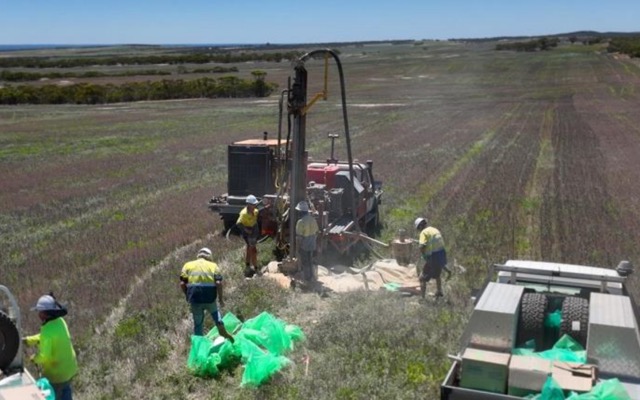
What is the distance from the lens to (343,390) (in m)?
8.85

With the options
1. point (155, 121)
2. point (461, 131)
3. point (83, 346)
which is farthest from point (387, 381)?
point (155, 121)

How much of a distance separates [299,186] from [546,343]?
20.8ft

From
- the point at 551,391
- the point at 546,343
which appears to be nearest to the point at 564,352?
the point at 546,343

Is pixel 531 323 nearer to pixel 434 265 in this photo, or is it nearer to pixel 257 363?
pixel 257 363

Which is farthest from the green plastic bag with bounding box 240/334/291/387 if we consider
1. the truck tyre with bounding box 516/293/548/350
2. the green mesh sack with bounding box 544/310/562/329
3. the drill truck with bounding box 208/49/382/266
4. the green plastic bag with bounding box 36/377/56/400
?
the drill truck with bounding box 208/49/382/266

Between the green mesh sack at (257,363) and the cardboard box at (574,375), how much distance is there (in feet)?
11.5

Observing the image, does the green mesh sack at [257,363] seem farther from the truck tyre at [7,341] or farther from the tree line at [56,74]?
the tree line at [56,74]

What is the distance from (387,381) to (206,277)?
269 centimetres

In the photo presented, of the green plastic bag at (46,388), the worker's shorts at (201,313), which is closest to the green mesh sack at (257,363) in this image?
the worker's shorts at (201,313)

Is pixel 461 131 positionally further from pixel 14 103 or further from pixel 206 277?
pixel 14 103

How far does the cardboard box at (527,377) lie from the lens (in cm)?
682

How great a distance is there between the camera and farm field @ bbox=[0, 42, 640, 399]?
9805 millimetres

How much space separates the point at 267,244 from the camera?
1602 cm

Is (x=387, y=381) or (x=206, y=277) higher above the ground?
(x=206, y=277)
